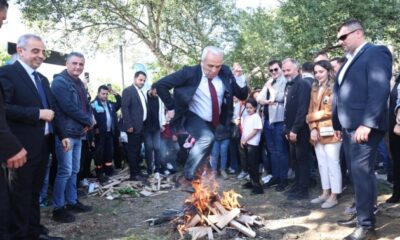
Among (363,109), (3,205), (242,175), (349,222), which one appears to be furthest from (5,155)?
(242,175)

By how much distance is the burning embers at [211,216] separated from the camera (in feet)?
14.6

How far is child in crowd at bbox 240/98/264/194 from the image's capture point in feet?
22.2

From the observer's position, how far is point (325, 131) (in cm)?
548

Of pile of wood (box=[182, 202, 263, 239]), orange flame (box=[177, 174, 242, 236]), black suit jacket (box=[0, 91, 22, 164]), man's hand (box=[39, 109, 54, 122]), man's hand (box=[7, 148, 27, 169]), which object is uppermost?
man's hand (box=[39, 109, 54, 122])

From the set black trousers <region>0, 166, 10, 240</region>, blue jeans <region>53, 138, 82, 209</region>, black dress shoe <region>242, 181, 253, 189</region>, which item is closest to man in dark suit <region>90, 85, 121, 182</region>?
blue jeans <region>53, 138, 82, 209</region>

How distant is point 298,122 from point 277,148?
1149 millimetres

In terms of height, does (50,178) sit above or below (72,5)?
below

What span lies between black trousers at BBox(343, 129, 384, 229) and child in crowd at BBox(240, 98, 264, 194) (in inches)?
108

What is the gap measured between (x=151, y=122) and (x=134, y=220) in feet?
10.3

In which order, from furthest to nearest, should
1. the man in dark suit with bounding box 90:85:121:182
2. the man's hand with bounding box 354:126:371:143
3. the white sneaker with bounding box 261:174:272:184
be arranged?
the man in dark suit with bounding box 90:85:121:182 < the white sneaker with bounding box 261:174:272:184 < the man's hand with bounding box 354:126:371:143

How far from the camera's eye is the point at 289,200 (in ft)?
19.9

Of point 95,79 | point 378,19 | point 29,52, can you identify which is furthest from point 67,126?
point 95,79

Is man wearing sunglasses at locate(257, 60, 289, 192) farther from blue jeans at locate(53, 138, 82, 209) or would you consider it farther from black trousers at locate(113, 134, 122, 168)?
black trousers at locate(113, 134, 122, 168)

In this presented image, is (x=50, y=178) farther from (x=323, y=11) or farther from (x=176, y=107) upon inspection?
(x=323, y=11)
